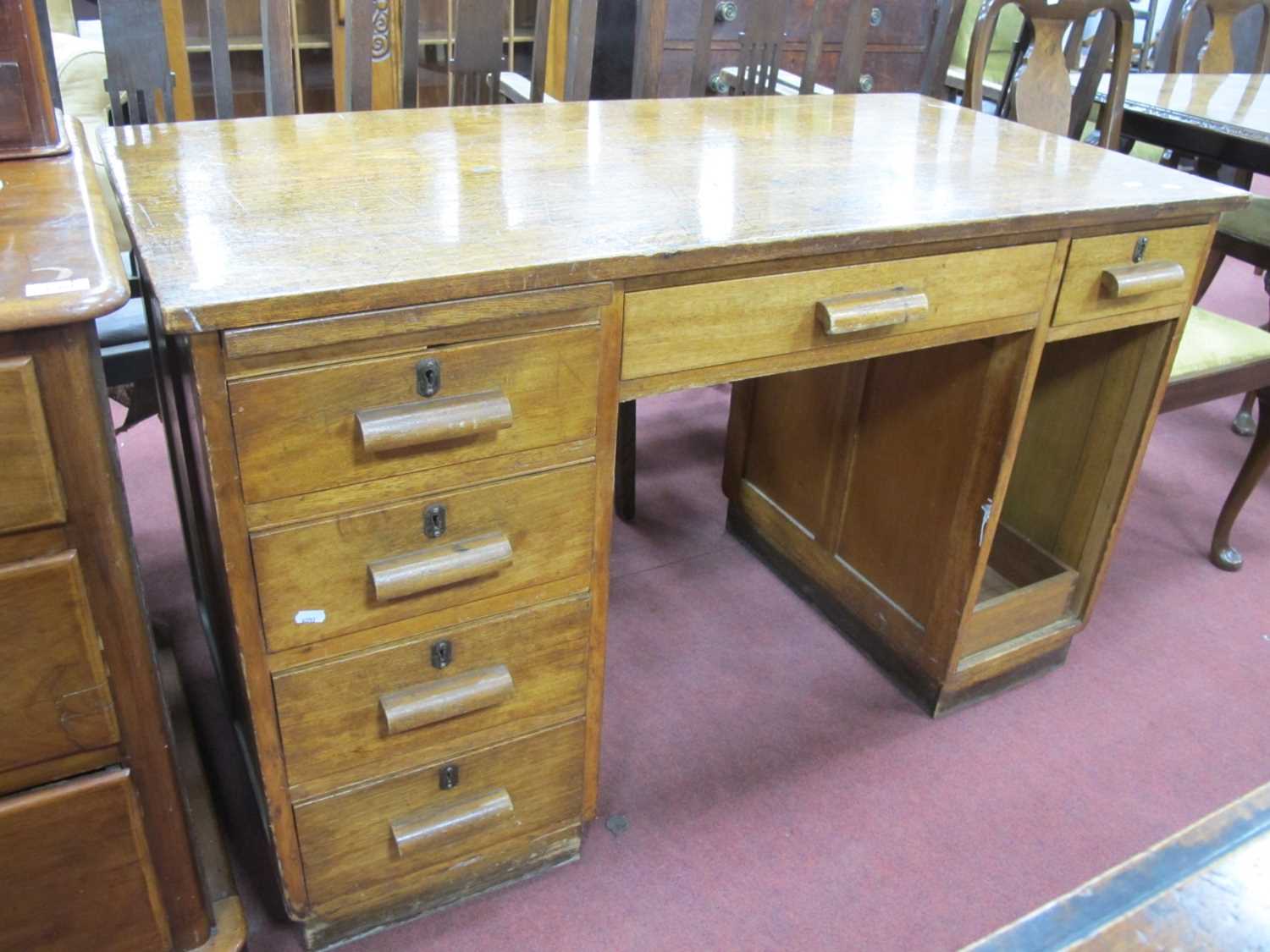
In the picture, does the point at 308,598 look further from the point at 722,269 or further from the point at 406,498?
the point at 722,269

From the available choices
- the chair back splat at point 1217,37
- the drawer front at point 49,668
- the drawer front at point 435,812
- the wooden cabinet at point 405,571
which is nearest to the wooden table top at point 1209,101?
the chair back splat at point 1217,37

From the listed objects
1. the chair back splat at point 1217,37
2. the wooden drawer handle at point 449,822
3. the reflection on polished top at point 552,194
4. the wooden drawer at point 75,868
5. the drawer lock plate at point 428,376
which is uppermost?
the chair back splat at point 1217,37

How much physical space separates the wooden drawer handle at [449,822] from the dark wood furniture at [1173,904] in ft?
2.41

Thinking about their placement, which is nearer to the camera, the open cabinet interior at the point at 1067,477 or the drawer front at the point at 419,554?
the drawer front at the point at 419,554

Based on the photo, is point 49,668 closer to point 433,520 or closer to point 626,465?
point 433,520

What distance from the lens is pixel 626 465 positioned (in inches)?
77.7

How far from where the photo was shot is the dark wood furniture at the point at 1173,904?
53 cm

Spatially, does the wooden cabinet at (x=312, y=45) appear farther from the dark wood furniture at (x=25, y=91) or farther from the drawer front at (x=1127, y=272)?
the drawer front at (x=1127, y=272)

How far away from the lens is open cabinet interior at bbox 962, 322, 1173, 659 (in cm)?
149

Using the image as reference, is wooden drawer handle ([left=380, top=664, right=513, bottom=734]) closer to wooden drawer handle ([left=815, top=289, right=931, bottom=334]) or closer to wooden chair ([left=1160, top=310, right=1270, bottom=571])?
wooden drawer handle ([left=815, top=289, right=931, bottom=334])

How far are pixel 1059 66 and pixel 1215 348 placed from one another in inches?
21.4

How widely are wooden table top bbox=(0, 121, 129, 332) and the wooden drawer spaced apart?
44cm

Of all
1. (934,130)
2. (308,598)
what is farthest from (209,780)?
(934,130)

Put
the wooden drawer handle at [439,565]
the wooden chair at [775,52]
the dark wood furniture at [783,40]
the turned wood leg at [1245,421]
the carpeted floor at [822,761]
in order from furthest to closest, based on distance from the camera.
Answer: the turned wood leg at [1245,421], the wooden chair at [775,52], the dark wood furniture at [783,40], the carpeted floor at [822,761], the wooden drawer handle at [439,565]
